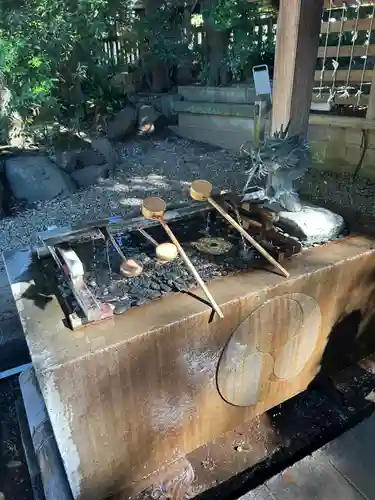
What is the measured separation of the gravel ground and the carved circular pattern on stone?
208 cm

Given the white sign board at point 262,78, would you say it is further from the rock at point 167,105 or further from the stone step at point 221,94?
the rock at point 167,105

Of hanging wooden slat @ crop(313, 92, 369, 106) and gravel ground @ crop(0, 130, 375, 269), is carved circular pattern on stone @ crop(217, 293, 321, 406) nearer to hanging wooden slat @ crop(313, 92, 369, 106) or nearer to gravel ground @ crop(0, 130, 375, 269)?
gravel ground @ crop(0, 130, 375, 269)

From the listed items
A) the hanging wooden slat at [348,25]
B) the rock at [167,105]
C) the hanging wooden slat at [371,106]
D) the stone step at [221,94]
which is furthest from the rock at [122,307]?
the rock at [167,105]

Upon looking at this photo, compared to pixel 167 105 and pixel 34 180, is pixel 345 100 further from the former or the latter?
pixel 167 105

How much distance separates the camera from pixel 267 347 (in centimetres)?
205

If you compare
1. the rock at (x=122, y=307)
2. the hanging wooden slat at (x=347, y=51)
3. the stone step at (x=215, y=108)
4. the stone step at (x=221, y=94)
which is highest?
the hanging wooden slat at (x=347, y=51)

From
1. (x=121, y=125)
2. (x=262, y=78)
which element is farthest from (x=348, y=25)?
(x=121, y=125)

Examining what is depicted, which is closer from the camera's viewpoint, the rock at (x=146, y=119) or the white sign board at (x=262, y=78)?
the white sign board at (x=262, y=78)

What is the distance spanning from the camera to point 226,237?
247 cm

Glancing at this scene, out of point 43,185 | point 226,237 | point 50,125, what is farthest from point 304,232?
point 50,125

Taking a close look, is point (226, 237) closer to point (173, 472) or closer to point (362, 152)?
point (173, 472)

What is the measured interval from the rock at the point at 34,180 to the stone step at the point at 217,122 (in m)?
3.29

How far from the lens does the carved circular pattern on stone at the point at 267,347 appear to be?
6.32ft

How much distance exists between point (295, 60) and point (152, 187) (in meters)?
3.72
